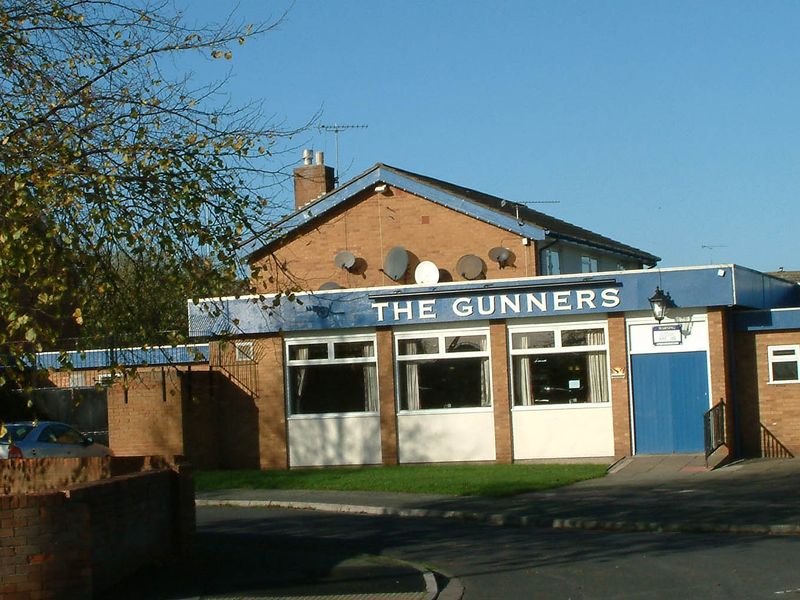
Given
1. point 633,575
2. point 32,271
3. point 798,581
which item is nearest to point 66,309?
point 32,271

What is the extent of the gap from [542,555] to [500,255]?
16.2 m

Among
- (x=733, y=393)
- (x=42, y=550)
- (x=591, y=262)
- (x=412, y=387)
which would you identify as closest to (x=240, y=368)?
(x=412, y=387)

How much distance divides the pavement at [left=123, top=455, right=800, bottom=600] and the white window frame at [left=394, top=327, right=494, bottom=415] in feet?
11.8

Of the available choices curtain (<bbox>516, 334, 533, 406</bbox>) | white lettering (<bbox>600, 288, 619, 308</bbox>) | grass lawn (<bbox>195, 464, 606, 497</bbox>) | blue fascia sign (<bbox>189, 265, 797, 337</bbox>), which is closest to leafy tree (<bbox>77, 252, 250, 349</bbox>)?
grass lawn (<bbox>195, 464, 606, 497</bbox>)

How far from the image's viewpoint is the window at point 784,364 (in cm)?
2466

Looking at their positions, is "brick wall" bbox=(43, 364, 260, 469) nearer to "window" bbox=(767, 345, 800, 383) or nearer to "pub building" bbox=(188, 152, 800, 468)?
"pub building" bbox=(188, 152, 800, 468)

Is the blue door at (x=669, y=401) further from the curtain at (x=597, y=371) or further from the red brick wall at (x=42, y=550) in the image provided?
the red brick wall at (x=42, y=550)

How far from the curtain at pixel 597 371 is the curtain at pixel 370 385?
15.5 feet

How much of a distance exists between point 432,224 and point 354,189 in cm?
223

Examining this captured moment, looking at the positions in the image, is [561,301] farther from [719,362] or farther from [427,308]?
[719,362]

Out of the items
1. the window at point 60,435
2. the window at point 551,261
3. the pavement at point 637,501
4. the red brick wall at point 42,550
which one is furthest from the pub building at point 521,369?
the red brick wall at point 42,550

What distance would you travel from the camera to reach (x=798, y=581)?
35.8 ft

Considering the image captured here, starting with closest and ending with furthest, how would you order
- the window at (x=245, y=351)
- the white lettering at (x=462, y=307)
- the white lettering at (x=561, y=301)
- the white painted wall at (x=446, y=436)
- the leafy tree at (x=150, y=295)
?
1. the leafy tree at (x=150, y=295)
2. the white lettering at (x=561, y=301)
3. the white lettering at (x=462, y=307)
4. the white painted wall at (x=446, y=436)
5. the window at (x=245, y=351)

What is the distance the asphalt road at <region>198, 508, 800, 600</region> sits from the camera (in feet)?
36.5
